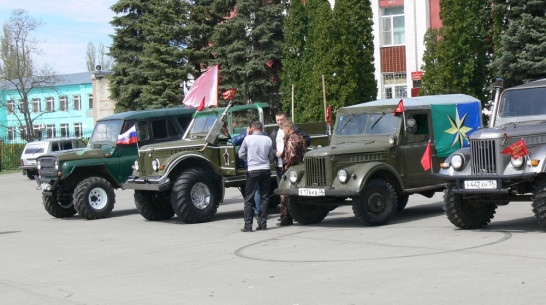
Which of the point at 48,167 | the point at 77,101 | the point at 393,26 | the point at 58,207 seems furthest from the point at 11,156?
the point at 48,167

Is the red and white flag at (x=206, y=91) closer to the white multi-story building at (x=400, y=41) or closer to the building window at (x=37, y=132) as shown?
the white multi-story building at (x=400, y=41)

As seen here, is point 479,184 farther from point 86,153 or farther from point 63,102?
point 63,102

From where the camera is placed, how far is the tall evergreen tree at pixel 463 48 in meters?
29.4

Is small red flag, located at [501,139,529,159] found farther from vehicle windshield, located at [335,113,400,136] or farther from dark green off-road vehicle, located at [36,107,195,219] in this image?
dark green off-road vehicle, located at [36,107,195,219]

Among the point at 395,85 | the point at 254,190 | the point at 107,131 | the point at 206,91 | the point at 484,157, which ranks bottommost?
the point at 254,190

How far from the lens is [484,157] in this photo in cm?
1145

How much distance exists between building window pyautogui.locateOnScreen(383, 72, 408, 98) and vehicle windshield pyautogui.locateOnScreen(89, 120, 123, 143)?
2015 cm

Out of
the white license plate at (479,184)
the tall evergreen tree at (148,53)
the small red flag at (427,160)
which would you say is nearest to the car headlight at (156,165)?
the small red flag at (427,160)

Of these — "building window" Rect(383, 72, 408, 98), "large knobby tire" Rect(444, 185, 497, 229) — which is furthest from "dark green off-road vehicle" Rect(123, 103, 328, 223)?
"building window" Rect(383, 72, 408, 98)

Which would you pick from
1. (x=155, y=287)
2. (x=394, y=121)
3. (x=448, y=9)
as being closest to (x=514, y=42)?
(x=448, y=9)

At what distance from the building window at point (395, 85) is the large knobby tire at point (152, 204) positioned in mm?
21546

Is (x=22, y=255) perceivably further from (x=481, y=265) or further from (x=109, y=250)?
(x=481, y=265)

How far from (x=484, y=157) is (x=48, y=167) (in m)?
10.1

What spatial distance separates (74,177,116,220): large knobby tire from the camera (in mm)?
17000
